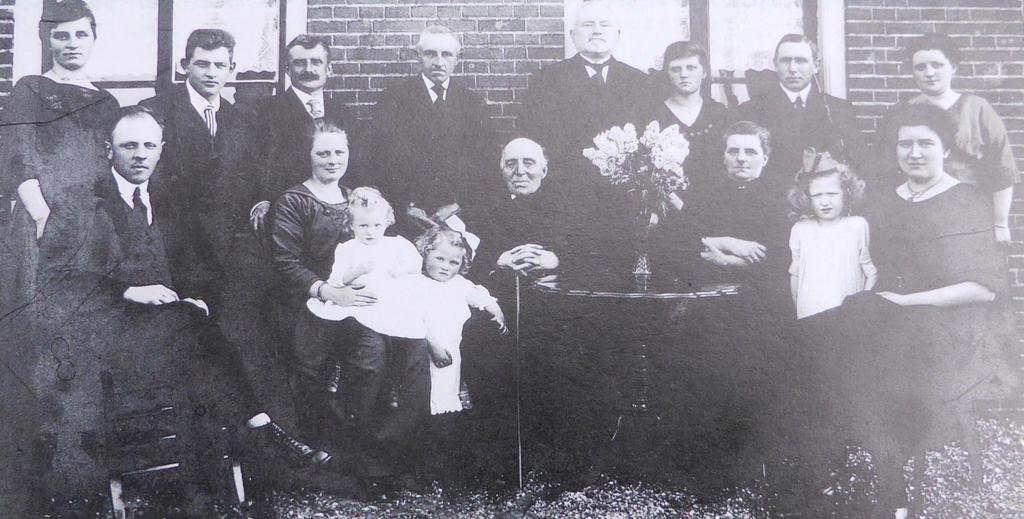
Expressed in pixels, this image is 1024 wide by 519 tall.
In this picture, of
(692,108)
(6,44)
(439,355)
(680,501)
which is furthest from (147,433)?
(692,108)

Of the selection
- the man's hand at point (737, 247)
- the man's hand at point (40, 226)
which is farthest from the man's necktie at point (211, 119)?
the man's hand at point (737, 247)

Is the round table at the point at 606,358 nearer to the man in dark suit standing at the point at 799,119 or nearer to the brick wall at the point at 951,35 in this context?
the man in dark suit standing at the point at 799,119

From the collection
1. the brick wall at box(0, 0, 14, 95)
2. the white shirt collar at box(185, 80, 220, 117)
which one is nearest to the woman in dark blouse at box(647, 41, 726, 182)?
the white shirt collar at box(185, 80, 220, 117)

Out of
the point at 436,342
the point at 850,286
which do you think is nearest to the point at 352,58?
the point at 436,342

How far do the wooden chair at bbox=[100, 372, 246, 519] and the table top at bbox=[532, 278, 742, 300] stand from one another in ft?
6.78

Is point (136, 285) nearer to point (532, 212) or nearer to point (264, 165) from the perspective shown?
point (264, 165)

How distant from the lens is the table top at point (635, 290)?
4.06m

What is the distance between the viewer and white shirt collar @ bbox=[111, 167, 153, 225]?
13.6 ft

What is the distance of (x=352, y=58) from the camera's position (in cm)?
430

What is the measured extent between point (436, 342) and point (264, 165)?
1.44 m

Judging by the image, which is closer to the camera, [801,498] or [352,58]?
[801,498]

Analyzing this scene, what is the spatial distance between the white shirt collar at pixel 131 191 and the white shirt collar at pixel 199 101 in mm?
528

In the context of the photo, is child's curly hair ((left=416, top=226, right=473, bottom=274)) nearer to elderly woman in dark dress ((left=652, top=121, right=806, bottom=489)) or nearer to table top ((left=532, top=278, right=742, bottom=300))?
table top ((left=532, top=278, right=742, bottom=300))

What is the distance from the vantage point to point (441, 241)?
4.14 meters
